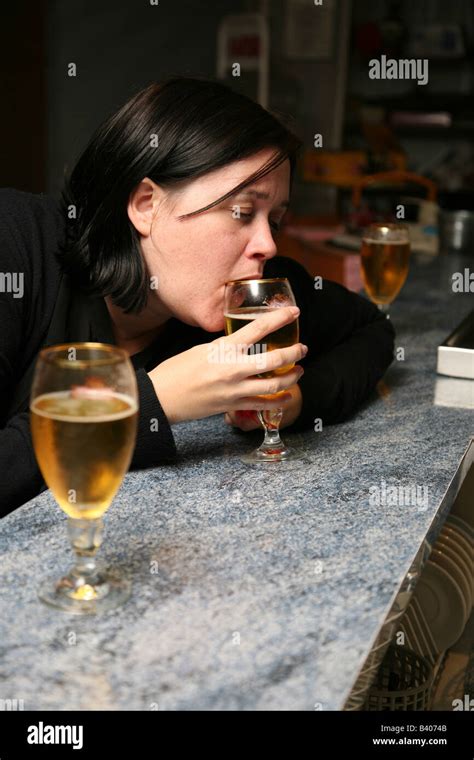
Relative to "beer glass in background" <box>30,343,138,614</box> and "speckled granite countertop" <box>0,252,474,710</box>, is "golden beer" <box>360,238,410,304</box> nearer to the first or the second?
"speckled granite countertop" <box>0,252,474,710</box>

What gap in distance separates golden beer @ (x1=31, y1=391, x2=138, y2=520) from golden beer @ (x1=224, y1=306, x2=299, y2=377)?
0.37 m

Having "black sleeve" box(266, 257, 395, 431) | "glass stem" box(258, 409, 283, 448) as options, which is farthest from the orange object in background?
"glass stem" box(258, 409, 283, 448)

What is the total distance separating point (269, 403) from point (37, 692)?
555 millimetres

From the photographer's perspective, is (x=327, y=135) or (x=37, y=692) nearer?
(x=37, y=692)

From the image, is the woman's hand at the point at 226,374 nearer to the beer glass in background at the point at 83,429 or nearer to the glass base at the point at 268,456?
the glass base at the point at 268,456

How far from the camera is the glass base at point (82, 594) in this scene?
0.72 meters

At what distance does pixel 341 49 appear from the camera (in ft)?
18.7

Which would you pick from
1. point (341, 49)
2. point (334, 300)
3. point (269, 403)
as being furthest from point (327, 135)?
point (269, 403)

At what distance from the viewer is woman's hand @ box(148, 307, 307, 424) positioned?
3.38 feet

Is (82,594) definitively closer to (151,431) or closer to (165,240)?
(151,431)

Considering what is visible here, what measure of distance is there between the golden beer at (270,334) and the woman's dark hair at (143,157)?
198mm

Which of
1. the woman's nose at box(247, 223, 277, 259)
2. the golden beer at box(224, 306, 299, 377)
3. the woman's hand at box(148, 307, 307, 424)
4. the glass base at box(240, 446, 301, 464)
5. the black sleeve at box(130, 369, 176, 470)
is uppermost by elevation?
the woman's nose at box(247, 223, 277, 259)

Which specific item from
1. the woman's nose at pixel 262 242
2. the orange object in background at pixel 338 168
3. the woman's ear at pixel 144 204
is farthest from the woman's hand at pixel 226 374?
the orange object in background at pixel 338 168
